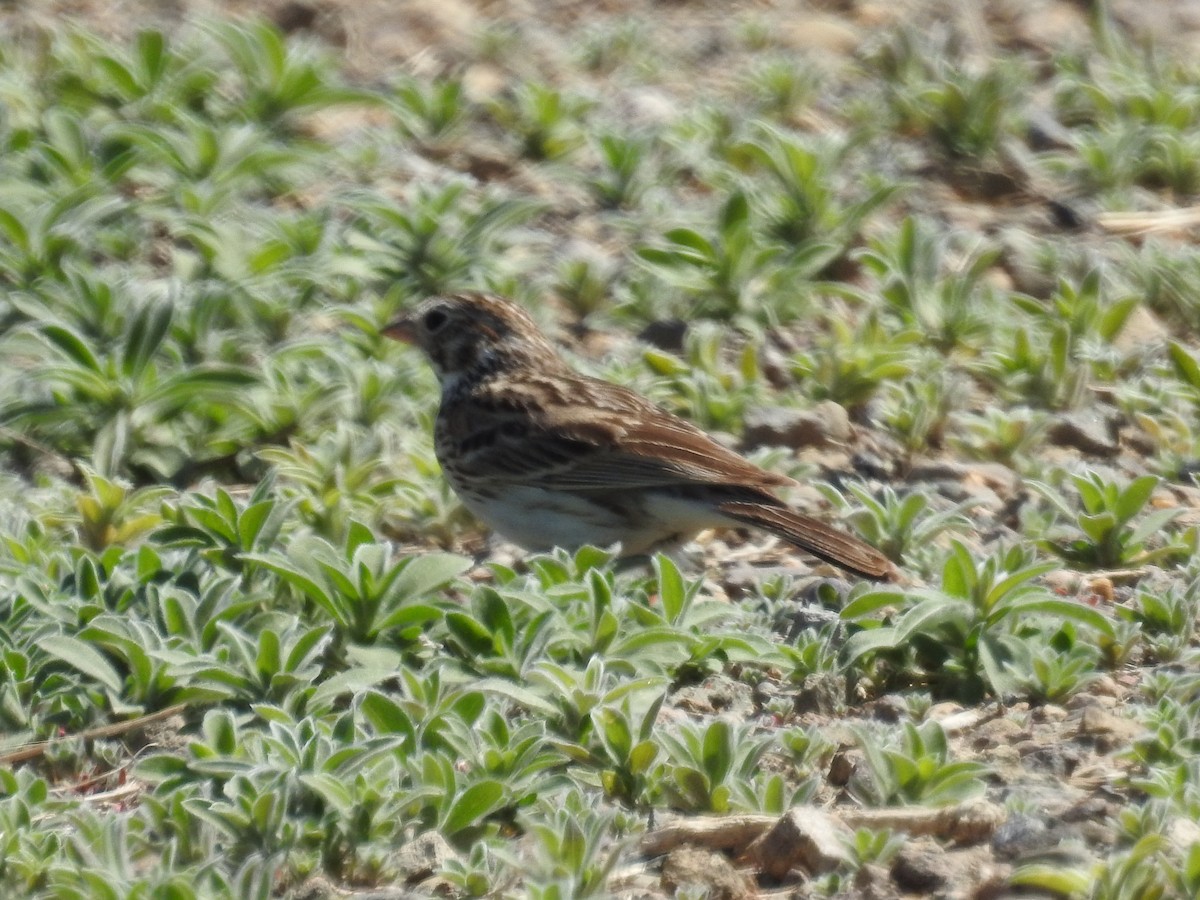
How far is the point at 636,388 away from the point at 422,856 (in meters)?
3.42

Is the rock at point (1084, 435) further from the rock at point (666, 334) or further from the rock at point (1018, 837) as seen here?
the rock at point (1018, 837)

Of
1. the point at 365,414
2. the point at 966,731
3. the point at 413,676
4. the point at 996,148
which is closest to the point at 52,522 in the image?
Result: the point at 365,414

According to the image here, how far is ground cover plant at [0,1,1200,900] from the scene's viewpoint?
14.2 ft

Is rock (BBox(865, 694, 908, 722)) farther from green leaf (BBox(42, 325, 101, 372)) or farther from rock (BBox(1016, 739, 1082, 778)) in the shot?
green leaf (BBox(42, 325, 101, 372))

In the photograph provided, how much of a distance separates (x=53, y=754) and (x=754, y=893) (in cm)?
181

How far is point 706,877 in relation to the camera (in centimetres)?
417

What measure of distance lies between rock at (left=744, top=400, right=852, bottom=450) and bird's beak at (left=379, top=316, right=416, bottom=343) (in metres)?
1.34

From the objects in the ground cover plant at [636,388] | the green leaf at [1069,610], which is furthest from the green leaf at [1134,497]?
the green leaf at [1069,610]

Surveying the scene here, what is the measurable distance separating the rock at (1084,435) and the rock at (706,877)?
10.8ft

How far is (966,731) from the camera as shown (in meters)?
5.00

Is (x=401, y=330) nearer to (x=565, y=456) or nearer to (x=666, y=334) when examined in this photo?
(x=565, y=456)

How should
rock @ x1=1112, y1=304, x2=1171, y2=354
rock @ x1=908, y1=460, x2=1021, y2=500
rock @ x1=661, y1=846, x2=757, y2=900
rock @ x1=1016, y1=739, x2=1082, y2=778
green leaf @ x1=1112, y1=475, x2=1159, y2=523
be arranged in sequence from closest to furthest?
rock @ x1=661, y1=846, x2=757, y2=900
rock @ x1=1016, y1=739, x2=1082, y2=778
green leaf @ x1=1112, y1=475, x2=1159, y2=523
rock @ x1=908, y1=460, x2=1021, y2=500
rock @ x1=1112, y1=304, x2=1171, y2=354

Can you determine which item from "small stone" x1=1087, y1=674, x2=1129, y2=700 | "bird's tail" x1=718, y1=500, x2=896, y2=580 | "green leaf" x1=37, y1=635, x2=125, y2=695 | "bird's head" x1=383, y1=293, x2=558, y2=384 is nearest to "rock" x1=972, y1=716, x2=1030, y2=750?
"small stone" x1=1087, y1=674, x2=1129, y2=700

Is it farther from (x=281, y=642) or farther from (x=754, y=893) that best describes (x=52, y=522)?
(x=754, y=893)
